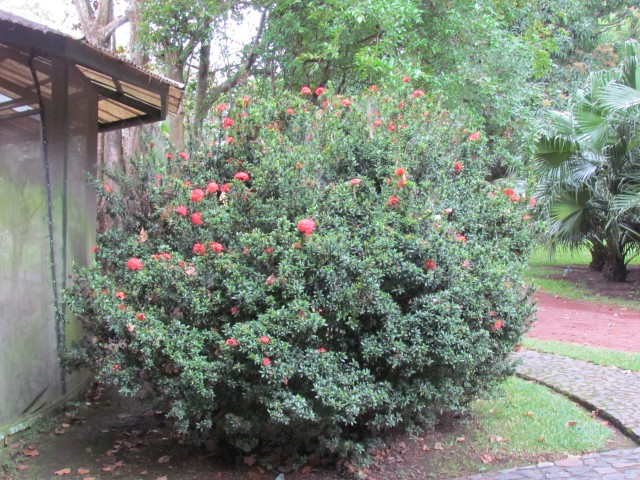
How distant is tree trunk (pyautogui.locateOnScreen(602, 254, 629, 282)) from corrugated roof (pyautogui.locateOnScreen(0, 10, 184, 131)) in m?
13.2

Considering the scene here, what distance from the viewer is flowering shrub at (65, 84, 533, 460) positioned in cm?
382

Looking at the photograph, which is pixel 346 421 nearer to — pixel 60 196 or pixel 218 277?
pixel 218 277

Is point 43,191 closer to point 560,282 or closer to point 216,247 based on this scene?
point 216,247

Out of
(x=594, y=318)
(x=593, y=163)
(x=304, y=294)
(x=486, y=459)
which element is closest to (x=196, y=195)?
(x=304, y=294)

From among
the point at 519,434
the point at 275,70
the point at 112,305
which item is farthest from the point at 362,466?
the point at 275,70

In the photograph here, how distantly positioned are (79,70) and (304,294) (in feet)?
12.1

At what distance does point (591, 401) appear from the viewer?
6.25m

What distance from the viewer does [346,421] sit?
3.89 meters

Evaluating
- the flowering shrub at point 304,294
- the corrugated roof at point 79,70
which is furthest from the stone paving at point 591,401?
the corrugated roof at point 79,70

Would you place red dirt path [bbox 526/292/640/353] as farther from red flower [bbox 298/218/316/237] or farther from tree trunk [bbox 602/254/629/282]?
red flower [bbox 298/218/316/237]

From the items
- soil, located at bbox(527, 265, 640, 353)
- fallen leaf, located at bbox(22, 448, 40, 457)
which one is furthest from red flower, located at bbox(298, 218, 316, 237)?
soil, located at bbox(527, 265, 640, 353)

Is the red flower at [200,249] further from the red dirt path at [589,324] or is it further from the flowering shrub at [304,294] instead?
the red dirt path at [589,324]

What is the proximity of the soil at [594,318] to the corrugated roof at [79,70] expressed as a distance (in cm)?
538

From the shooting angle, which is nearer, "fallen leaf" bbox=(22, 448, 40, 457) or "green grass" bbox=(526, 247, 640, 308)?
"fallen leaf" bbox=(22, 448, 40, 457)
